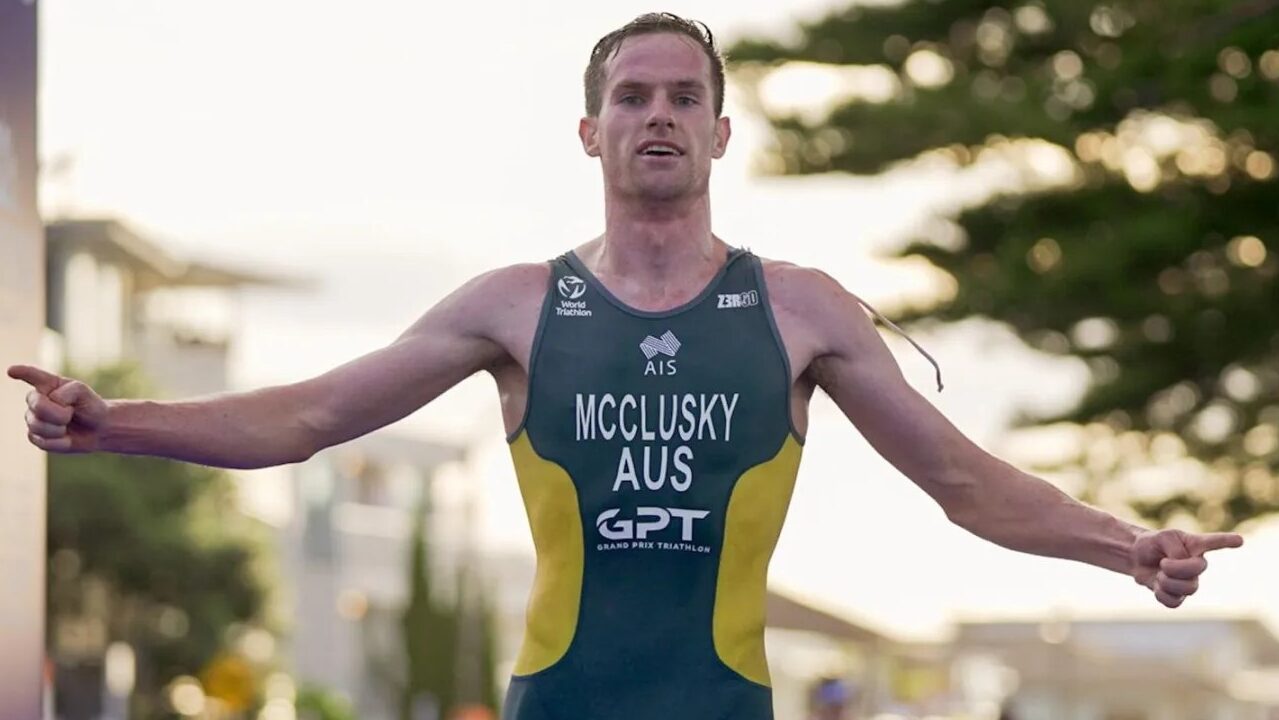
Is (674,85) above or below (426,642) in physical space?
above

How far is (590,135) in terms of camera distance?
15.4 ft

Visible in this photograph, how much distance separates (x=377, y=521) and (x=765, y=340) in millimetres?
71876

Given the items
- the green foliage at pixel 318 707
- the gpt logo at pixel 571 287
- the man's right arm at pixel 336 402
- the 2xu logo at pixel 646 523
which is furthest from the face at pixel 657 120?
the green foliage at pixel 318 707

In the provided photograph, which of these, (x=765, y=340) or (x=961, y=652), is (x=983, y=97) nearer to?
(x=961, y=652)

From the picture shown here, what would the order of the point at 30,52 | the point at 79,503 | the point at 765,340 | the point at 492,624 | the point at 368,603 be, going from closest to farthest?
the point at 765,340, the point at 30,52, the point at 79,503, the point at 492,624, the point at 368,603

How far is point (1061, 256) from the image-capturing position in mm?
23047

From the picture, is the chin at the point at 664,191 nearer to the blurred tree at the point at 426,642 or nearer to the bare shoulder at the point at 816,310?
the bare shoulder at the point at 816,310

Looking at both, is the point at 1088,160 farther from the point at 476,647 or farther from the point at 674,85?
the point at 476,647

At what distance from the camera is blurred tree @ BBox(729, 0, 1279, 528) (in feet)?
74.3

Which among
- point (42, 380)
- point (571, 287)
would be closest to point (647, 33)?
point (571, 287)

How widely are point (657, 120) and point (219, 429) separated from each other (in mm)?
968

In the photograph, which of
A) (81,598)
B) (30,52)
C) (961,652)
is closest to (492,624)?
(81,598)

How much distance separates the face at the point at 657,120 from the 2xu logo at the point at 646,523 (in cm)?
57

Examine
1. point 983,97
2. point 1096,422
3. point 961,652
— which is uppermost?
point 983,97
